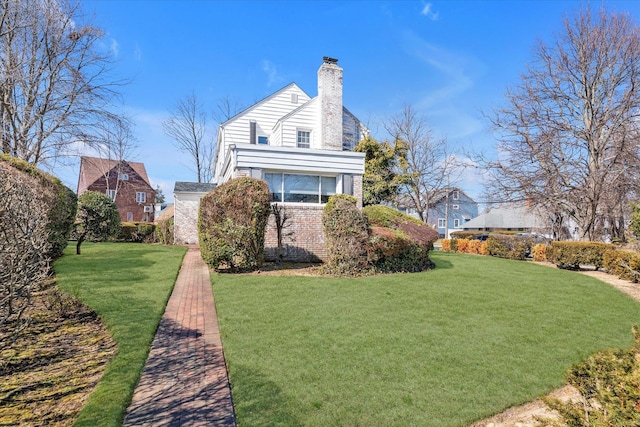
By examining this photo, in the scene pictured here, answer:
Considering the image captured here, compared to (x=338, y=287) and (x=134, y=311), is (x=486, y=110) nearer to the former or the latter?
(x=338, y=287)

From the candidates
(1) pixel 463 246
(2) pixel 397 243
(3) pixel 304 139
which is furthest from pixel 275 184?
(1) pixel 463 246

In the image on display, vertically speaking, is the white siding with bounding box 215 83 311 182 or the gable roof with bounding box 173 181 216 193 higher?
the white siding with bounding box 215 83 311 182

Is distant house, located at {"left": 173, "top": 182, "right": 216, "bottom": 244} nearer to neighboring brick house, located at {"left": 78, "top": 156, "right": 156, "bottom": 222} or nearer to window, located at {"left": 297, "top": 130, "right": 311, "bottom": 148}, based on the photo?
window, located at {"left": 297, "top": 130, "right": 311, "bottom": 148}

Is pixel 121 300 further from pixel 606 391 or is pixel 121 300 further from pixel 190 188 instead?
pixel 190 188

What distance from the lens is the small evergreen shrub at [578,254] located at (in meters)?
11.6

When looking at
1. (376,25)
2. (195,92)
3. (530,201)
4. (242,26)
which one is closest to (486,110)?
(530,201)

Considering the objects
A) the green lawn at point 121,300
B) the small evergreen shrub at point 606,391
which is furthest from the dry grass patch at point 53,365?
the small evergreen shrub at point 606,391

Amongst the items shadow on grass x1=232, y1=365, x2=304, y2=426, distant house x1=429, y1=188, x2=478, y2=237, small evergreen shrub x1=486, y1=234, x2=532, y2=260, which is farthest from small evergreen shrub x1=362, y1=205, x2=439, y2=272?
distant house x1=429, y1=188, x2=478, y2=237

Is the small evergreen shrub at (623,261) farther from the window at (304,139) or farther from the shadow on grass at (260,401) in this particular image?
the window at (304,139)

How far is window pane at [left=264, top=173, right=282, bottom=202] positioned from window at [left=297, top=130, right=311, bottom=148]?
269 inches

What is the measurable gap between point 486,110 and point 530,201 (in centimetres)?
485

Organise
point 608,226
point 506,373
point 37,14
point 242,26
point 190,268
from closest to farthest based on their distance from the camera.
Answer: point 506,373 → point 190,268 → point 242,26 → point 37,14 → point 608,226

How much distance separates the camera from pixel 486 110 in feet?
51.9

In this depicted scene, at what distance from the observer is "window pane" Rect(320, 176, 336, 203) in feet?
39.5
